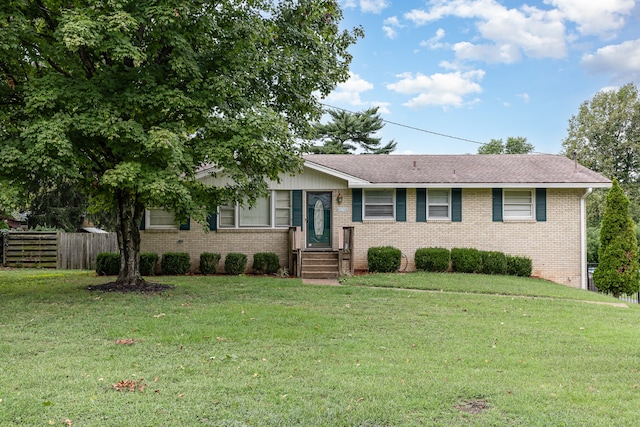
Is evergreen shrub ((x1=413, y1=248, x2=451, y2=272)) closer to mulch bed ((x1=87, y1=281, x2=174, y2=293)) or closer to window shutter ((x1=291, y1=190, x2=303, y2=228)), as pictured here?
window shutter ((x1=291, y1=190, x2=303, y2=228))

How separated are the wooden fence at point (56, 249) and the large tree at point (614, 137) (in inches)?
1206

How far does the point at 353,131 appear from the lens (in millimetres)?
33875

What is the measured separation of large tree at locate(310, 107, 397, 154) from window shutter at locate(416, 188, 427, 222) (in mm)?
18326

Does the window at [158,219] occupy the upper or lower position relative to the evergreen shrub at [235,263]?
upper

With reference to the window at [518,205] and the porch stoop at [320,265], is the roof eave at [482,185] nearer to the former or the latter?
the window at [518,205]

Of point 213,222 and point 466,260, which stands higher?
point 213,222

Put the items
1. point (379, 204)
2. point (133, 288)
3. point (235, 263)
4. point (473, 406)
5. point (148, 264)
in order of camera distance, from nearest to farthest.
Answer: point (473, 406)
point (133, 288)
point (148, 264)
point (235, 263)
point (379, 204)

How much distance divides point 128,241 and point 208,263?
3.83 metres

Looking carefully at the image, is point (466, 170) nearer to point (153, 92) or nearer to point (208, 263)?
point (208, 263)

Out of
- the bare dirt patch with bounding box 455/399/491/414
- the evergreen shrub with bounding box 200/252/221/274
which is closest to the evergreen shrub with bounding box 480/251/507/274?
the evergreen shrub with bounding box 200/252/221/274

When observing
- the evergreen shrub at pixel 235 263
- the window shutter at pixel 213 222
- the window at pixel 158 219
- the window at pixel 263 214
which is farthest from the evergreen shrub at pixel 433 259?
the window at pixel 158 219

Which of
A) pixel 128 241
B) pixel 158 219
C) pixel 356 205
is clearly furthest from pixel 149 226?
pixel 356 205

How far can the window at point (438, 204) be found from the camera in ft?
50.0

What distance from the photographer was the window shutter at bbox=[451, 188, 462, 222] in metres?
15.1
